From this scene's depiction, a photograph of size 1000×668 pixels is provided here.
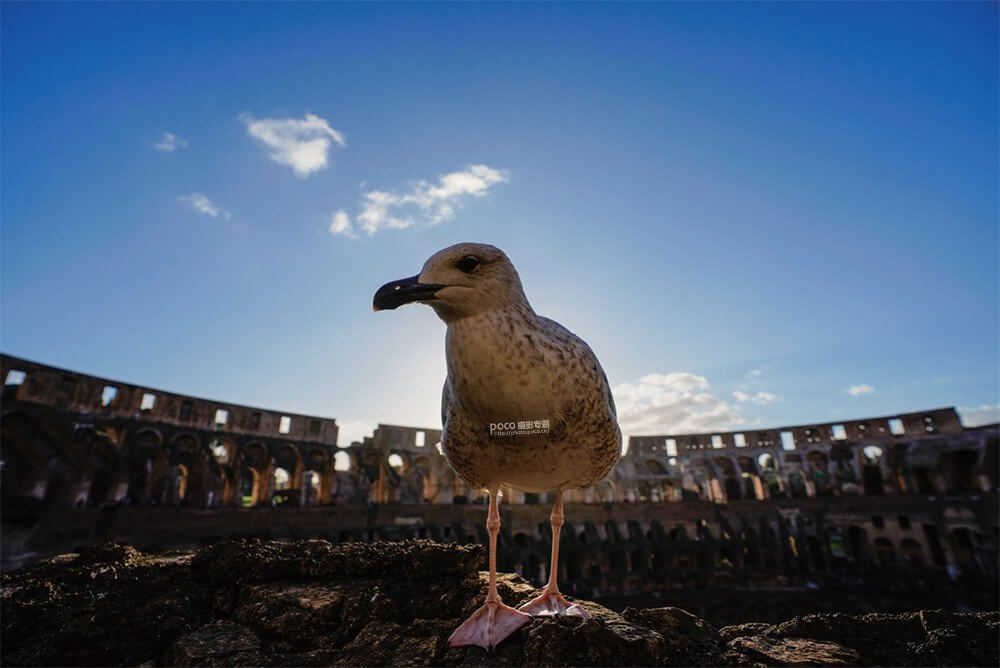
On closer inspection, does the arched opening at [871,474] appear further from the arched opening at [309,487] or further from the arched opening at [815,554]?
the arched opening at [309,487]

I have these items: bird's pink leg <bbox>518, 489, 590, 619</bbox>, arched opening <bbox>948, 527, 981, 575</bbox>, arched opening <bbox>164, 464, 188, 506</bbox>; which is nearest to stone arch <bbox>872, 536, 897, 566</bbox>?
arched opening <bbox>948, 527, 981, 575</bbox>

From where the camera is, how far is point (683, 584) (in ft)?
79.5

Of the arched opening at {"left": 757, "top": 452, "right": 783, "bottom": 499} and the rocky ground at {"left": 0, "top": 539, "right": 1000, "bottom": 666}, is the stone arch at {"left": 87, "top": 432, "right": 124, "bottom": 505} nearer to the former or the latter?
the rocky ground at {"left": 0, "top": 539, "right": 1000, "bottom": 666}

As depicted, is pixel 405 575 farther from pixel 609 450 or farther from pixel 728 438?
pixel 728 438

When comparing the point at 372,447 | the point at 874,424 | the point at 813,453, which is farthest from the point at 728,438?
the point at 372,447

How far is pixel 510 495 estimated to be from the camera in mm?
30375

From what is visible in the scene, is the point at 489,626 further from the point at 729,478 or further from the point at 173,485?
the point at 729,478

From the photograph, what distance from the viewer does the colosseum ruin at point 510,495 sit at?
16.9m

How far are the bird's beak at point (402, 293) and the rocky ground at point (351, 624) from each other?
1.69 m

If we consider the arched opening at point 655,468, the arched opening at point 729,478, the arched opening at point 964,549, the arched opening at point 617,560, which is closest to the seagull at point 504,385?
the arched opening at point 617,560

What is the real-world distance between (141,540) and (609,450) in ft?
74.5

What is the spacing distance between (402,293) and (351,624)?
1848 mm

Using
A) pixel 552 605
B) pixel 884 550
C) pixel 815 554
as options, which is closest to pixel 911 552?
pixel 884 550

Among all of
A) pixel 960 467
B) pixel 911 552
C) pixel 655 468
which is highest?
pixel 960 467
